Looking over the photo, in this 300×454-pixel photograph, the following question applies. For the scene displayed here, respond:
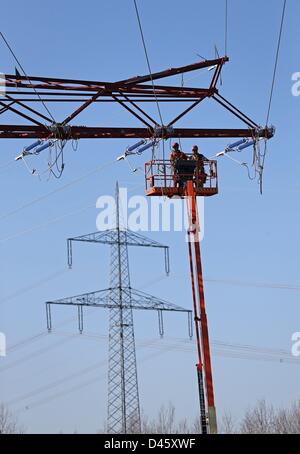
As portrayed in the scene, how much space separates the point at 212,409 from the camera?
27969mm

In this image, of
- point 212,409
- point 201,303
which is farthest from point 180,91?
point 212,409

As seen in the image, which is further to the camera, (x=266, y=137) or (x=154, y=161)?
(x=266, y=137)

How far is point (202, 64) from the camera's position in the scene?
32375 millimetres

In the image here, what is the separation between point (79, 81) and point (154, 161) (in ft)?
10.9

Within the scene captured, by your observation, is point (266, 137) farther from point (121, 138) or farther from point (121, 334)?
point (121, 334)

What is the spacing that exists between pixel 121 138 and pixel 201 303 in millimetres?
7260

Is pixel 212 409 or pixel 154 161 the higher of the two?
pixel 154 161
